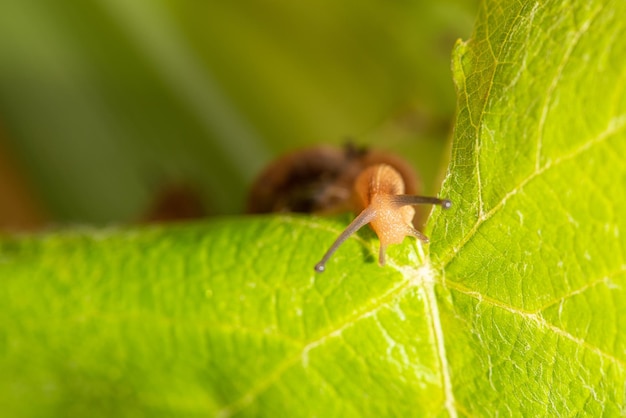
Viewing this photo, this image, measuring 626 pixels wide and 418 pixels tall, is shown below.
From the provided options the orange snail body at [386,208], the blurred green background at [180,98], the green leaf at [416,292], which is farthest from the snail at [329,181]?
A: the blurred green background at [180,98]

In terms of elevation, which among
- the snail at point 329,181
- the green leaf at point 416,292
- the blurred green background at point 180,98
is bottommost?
the green leaf at point 416,292

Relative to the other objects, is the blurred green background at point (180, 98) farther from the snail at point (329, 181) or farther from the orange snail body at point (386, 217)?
the orange snail body at point (386, 217)

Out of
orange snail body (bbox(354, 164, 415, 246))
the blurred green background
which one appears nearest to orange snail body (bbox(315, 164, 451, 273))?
orange snail body (bbox(354, 164, 415, 246))

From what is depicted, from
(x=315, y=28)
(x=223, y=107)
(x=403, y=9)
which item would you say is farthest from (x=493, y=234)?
(x=223, y=107)

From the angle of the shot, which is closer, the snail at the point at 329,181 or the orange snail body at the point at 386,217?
the orange snail body at the point at 386,217

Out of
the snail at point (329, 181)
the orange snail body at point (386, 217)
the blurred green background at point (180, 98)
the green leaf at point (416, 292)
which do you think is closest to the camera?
the green leaf at point (416, 292)

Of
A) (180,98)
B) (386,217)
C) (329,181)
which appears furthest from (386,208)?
(180,98)
